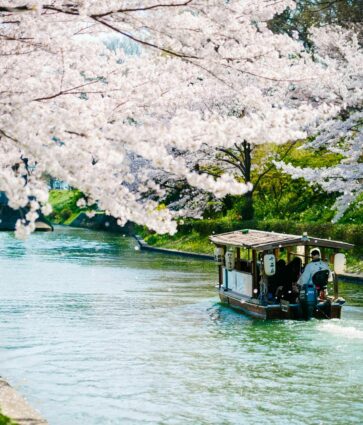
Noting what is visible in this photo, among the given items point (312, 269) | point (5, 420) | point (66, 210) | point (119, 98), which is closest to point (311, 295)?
point (312, 269)

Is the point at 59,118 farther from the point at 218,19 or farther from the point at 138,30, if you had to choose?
the point at 218,19

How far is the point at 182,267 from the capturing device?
124ft

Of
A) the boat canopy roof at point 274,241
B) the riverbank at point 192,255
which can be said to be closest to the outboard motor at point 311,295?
the boat canopy roof at point 274,241

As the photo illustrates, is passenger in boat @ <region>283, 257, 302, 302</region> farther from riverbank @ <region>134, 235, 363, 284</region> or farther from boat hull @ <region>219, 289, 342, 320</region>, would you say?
riverbank @ <region>134, 235, 363, 284</region>

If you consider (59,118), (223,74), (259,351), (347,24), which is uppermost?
(347,24)

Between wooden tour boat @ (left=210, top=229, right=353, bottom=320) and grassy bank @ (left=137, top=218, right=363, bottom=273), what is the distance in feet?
22.8

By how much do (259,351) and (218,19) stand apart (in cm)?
942

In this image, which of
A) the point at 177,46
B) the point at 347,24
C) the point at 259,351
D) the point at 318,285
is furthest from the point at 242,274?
the point at 347,24

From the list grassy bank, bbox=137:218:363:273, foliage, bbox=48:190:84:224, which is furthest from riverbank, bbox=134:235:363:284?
foliage, bbox=48:190:84:224

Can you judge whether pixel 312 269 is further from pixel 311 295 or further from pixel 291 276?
pixel 291 276

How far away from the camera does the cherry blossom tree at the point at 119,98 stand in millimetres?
9156

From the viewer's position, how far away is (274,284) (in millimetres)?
23578

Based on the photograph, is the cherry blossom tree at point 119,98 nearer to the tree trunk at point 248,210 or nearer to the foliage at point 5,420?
the foliage at point 5,420

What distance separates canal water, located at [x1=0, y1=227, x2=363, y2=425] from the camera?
528 inches
